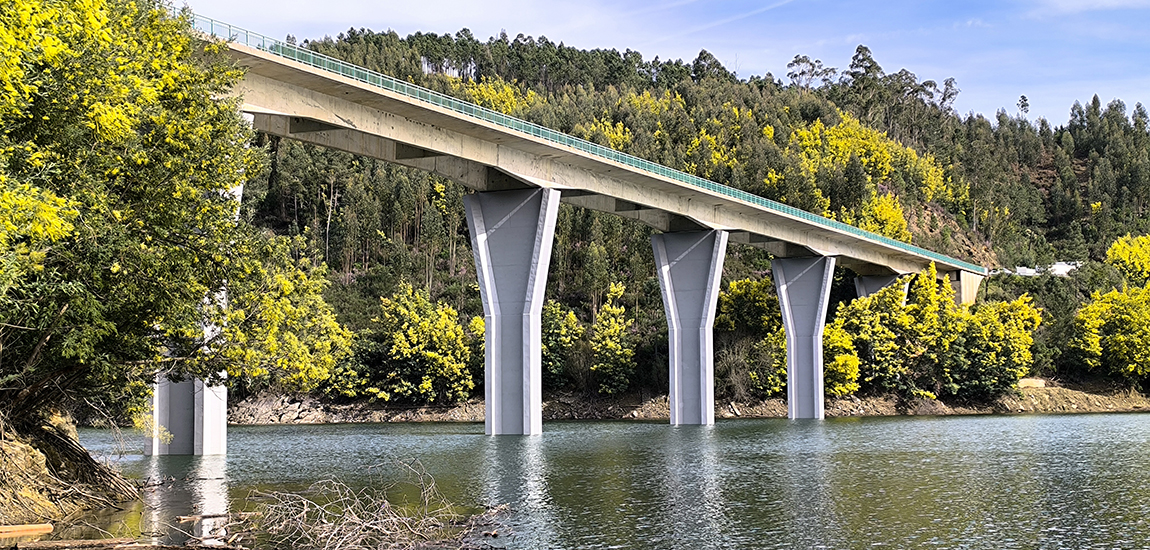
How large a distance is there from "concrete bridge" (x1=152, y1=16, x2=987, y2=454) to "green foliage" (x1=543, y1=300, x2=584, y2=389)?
14624mm

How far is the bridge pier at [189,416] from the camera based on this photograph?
34531 mm

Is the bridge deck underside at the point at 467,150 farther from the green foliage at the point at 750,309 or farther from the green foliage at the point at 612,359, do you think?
the green foliage at the point at 612,359

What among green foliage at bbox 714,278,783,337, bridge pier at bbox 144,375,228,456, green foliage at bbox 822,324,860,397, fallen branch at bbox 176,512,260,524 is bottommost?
fallen branch at bbox 176,512,260,524

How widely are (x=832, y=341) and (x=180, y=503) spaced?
191ft

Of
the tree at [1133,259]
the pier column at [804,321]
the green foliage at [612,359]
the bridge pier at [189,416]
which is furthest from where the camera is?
the tree at [1133,259]

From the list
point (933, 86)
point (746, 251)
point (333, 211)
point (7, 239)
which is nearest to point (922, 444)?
point (7, 239)

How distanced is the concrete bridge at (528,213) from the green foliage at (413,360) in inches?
796

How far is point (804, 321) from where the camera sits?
7194 centimetres

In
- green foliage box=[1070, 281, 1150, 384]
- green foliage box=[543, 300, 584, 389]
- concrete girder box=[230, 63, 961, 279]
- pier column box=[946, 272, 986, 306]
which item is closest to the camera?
concrete girder box=[230, 63, 961, 279]

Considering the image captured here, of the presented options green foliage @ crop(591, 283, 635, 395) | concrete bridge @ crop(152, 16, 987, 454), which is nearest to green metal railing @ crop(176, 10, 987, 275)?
concrete bridge @ crop(152, 16, 987, 454)

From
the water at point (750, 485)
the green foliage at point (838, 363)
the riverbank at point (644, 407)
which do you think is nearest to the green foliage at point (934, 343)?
the green foliage at point (838, 363)

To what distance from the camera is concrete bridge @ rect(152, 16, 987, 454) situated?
3819 cm

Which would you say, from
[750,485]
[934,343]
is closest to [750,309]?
[934,343]

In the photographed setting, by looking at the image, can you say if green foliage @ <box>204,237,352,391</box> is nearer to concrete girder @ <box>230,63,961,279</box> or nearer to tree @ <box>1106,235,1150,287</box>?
concrete girder @ <box>230,63,961,279</box>
